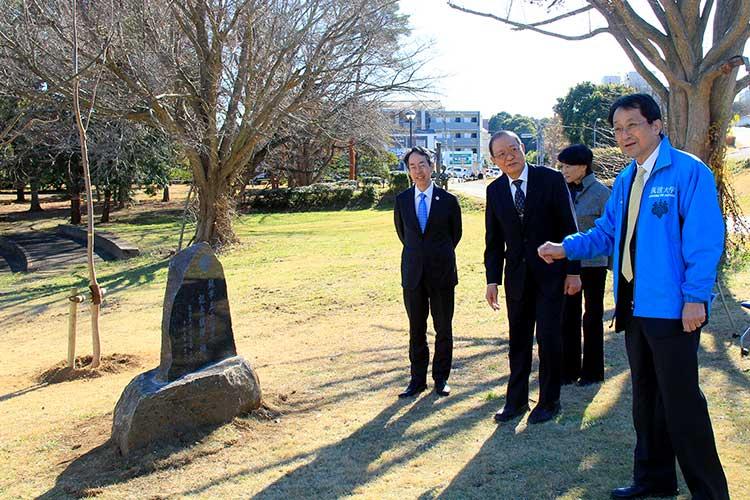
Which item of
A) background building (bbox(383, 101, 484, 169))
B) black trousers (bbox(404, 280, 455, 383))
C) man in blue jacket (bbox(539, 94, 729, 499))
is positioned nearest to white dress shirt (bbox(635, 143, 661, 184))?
man in blue jacket (bbox(539, 94, 729, 499))

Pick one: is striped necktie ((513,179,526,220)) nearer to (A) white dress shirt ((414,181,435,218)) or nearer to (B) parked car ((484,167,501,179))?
(A) white dress shirt ((414,181,435,218))

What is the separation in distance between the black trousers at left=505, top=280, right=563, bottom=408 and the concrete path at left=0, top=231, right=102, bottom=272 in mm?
16336

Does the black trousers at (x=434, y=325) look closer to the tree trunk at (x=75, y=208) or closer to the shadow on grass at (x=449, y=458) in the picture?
the shadow on grass at (x=449, y=458)

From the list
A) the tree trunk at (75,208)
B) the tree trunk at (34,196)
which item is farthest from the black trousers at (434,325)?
the tree trunk at (34,196)

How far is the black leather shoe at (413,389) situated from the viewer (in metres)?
5.51

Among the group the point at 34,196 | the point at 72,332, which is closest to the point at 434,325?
the point at 72,332

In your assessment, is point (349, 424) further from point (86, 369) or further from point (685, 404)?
point (86, 369)

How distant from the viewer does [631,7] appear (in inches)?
367

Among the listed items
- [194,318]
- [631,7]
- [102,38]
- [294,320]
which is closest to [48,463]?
[194,318]

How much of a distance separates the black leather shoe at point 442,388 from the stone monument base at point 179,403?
1438mm

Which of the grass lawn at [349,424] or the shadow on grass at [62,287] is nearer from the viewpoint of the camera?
the grass lawn at [349,424]

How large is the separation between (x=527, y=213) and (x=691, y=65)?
6011mm

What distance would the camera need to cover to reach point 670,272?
310cm

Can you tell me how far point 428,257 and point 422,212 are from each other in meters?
0.35
